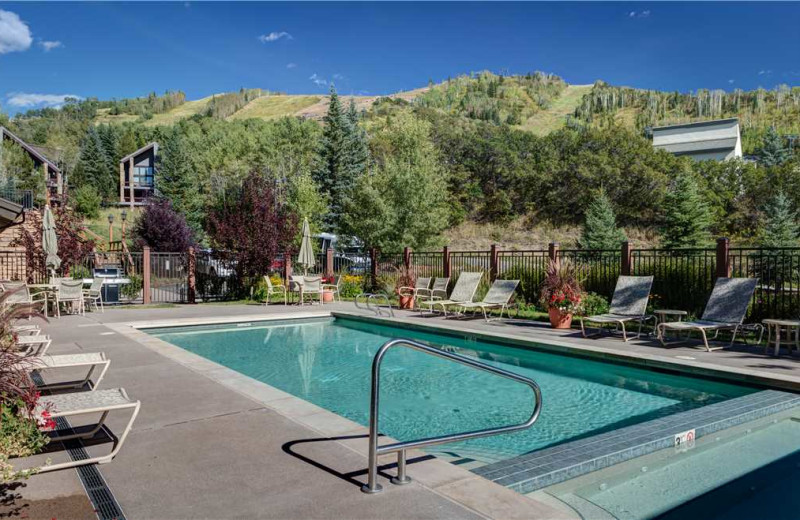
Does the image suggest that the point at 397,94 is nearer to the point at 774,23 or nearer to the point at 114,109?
the point at 114,109

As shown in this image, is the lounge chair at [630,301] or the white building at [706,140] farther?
the white building at [706,140]

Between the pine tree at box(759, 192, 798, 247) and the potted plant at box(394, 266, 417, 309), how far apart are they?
21.1 meters

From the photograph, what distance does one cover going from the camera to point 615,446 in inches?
138

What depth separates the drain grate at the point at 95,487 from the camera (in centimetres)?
254

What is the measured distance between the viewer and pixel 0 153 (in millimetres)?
30594

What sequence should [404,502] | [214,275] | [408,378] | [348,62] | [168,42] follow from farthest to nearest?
1. [348,62]
2. [168,42]
3. [214,275]
4. [408,378]
5. [404,502]

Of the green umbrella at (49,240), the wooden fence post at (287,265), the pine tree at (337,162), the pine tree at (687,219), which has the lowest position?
the wooden fence post at (287,265)

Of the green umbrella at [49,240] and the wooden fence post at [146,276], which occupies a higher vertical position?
the green umbrella at [49,240]

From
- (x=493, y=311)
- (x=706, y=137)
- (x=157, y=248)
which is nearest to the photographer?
(x=493, y=311)

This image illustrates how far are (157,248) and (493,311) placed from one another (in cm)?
1905

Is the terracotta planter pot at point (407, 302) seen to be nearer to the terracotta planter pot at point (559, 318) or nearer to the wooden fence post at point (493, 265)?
the wooden fence post at point (493, 265)

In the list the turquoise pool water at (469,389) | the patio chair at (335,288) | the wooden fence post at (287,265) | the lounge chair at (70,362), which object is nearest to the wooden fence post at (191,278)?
the wooden fence post at (287,265)

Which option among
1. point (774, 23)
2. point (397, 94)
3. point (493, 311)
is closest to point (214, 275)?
point (493, 311)

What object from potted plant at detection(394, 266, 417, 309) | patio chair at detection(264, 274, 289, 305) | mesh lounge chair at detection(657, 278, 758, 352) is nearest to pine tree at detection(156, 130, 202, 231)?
patio chair at detection(264, 274, 289, 305)
